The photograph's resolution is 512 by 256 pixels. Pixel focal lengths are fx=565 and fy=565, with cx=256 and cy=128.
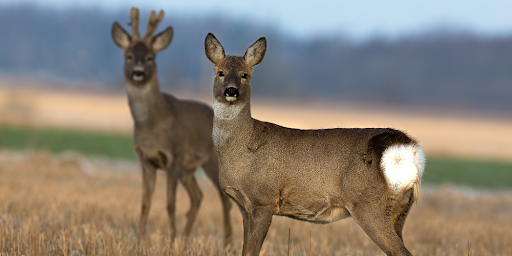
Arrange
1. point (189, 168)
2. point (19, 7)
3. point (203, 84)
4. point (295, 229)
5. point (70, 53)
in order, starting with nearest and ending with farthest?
point (189, 168)
point (295, 229)
point (203, 84)
point (70, 53)
point (19, 7)

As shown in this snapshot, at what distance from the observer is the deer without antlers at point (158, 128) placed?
8.67m

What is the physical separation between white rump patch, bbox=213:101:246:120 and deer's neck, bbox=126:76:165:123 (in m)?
3.03

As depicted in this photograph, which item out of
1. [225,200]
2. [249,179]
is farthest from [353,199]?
[225,200]

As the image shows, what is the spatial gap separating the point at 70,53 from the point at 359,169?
6110 inches

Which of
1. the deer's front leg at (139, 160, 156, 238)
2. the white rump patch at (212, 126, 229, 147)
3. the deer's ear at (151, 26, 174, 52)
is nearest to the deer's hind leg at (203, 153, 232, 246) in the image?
the deer's front leg at (139, 160, 156, 238)

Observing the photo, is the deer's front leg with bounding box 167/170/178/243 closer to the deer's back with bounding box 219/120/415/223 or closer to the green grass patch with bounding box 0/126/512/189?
the deer's back with bounding box 219/120/415/223

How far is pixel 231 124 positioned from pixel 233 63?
65cm

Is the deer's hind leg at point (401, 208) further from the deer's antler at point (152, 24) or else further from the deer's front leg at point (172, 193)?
the deer's antler at point (152, 24)

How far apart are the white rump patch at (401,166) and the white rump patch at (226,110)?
158 cm

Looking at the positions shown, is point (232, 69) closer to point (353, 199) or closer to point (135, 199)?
point (353, 199)

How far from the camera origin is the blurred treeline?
105812 millimetres

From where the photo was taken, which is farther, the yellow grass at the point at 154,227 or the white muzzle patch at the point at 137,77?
the white muzzle patch at the point at 137,77

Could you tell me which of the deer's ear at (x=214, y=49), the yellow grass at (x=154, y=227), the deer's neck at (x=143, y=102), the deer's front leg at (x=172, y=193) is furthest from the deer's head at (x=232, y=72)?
the deer's front leg at (x=172, y=193)

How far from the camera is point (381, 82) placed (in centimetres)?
11975
